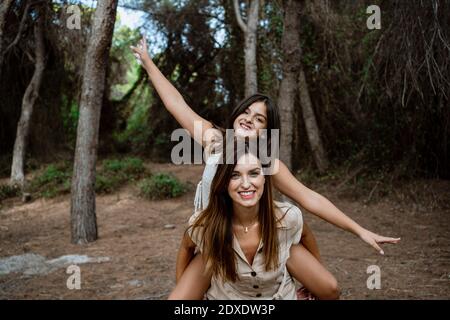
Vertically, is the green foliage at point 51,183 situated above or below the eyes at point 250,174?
below

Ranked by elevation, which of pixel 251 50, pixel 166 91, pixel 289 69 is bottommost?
pixel 166 91

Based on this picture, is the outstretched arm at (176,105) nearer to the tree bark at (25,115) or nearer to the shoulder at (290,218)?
the shoulder at (290,218)

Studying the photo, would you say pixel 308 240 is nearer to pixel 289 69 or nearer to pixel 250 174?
pixel 250 174

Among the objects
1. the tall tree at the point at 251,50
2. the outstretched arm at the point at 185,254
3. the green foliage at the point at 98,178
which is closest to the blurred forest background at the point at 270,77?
the tall tree at the point at 251,50

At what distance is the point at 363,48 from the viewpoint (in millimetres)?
8523

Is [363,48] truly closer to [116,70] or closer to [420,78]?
[420,78]

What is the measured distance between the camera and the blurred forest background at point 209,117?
5492 mm

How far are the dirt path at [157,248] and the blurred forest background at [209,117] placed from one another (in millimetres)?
31

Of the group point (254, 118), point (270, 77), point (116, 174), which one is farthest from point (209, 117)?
point (254, 118)

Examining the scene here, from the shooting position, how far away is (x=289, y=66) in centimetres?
599

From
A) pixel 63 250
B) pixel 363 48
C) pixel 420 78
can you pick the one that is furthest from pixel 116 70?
pixel 420 78

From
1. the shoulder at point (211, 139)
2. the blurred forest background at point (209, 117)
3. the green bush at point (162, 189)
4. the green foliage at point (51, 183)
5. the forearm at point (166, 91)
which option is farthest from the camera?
the green foliage at point (51, 183)

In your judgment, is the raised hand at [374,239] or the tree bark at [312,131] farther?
the tree bark at [312,131]

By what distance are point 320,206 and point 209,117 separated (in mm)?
10376
